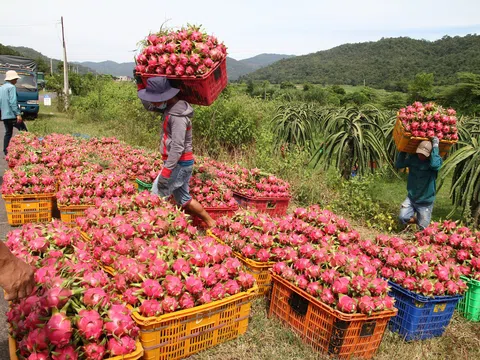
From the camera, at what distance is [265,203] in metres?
5.79

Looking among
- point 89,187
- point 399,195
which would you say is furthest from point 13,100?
point 399,195

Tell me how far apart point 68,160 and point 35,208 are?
1028 millimetres

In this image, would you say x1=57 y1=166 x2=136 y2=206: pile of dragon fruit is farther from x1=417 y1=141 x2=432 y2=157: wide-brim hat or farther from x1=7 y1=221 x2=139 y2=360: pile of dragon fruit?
x1=417 y1=141 x2=432 y2=157: wide-brim hat

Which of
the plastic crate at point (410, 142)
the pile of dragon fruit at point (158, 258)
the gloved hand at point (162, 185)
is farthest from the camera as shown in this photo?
the plastic crate at point (410, 142)

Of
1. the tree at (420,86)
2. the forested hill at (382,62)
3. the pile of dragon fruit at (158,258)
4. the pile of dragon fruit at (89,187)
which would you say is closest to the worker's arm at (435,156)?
the pile of dragon fruit at (158,258)

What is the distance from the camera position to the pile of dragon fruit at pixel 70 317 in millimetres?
2084

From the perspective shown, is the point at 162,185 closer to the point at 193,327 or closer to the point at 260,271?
the point at 260,271

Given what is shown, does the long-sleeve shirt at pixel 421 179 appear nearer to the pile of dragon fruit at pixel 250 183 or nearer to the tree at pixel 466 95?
the pile of dragon fruit at pixel 250 183

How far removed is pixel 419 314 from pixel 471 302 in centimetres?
89

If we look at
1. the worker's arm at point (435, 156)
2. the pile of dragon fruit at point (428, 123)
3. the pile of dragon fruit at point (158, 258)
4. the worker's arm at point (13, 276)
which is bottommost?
the pile of dragon fruit at point (158, 258)

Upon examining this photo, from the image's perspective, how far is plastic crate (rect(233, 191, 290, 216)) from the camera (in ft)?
18.8

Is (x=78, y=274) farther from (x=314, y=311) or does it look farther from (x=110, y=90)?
(x=110, y=90)

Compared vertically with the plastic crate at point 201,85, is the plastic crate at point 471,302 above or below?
below

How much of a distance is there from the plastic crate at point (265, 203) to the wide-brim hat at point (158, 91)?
6.94 feet
